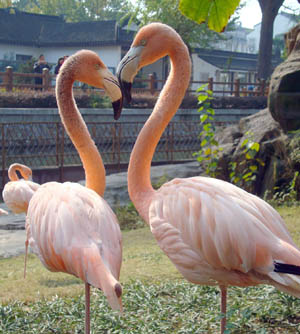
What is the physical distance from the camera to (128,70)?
3328 mm

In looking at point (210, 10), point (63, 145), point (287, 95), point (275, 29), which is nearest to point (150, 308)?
point (210, 10)

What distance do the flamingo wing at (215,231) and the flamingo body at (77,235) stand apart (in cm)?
30

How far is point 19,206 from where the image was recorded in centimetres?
614

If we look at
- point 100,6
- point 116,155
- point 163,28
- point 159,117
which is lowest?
point 116,155

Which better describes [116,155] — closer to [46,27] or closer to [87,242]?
[87,242]

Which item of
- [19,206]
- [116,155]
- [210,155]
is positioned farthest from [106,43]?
[19,206]

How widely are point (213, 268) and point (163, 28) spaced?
168 centimetres

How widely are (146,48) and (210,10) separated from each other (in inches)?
22.8

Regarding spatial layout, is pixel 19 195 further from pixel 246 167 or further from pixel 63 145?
pixel 63 145

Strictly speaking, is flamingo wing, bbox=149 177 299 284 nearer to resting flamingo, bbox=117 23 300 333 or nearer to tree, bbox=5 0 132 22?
resting flamingo, bbox=117 23 300 333

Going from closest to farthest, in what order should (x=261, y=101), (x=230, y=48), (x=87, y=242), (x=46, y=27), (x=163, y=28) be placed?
(x=87, y=242) < (x=163, y=28) < (x=261, y=101) < (x=46, y=27) < (x=230, y=48)

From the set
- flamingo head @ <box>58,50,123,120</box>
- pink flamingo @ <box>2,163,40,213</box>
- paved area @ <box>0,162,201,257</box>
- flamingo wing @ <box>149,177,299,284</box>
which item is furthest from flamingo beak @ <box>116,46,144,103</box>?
paved area @ <box>0,162,201,257</box>

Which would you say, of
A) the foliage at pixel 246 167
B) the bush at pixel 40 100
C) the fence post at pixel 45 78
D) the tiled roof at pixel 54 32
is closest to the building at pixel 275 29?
the tiled roof at pixel 54 32

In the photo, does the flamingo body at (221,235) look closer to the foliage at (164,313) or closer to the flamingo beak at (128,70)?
the foliage at (164,313)
